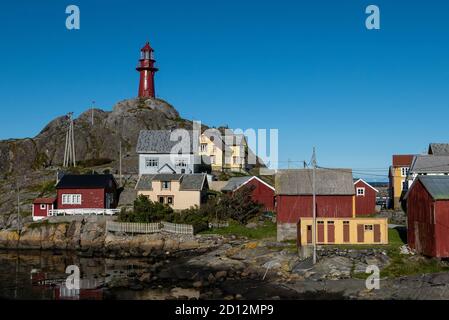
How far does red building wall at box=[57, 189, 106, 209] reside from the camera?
2314 inches

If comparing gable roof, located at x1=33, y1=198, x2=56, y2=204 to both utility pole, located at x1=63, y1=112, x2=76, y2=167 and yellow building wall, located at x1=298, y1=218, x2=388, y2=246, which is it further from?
yellow building wall, located at x1=298, y1=218, x2=388, y2=246

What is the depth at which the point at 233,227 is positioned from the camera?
5103 cm

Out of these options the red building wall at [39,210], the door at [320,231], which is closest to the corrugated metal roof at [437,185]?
the door at [320,231]

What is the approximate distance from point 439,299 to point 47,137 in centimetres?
7574

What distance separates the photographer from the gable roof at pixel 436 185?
31500 mm

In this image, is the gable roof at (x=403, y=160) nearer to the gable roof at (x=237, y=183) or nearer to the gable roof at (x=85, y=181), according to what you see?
the gable roof at (x=237, y=183)

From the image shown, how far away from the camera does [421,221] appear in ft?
109

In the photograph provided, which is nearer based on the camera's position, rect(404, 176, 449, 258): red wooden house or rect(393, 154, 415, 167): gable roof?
rect(404, 176, 449, 258): red wooden house

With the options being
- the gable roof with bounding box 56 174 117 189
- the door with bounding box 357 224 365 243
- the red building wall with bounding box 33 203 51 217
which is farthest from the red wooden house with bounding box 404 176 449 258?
the red building wall with bounding box 33 203 51 217

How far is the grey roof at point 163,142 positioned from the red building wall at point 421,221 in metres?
38.0

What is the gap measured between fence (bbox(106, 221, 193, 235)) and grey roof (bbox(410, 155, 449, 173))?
22746 mm
